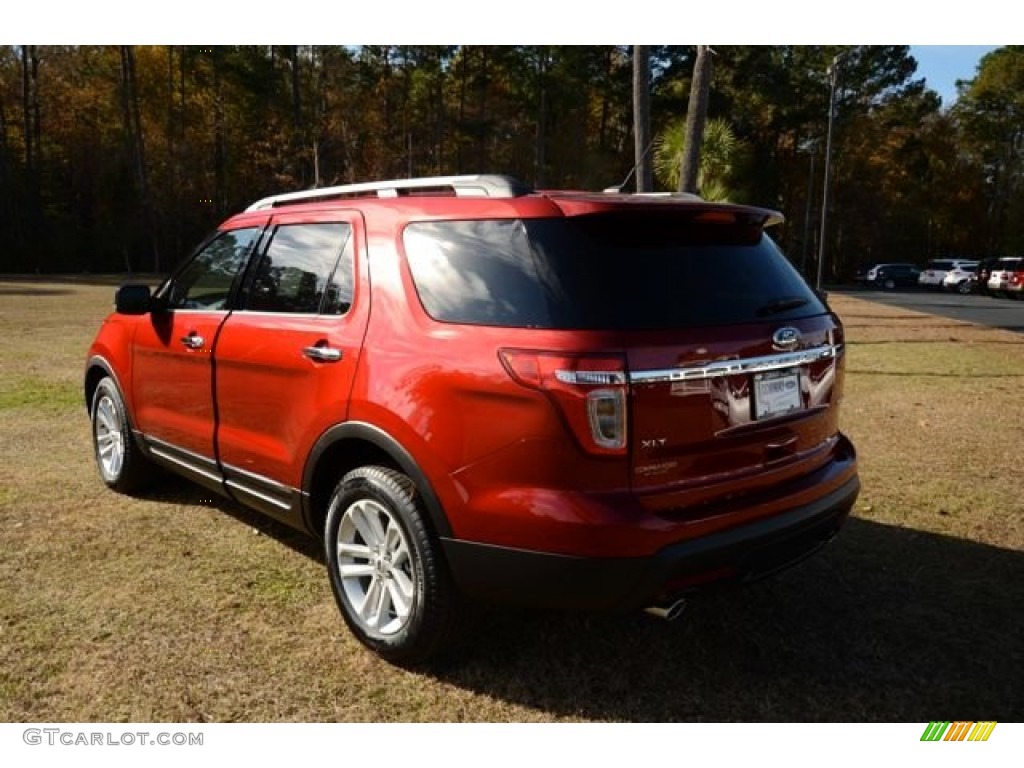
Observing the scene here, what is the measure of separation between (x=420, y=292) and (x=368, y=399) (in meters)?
0.44

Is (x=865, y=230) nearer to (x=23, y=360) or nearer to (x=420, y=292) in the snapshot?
(x=23, y=360)

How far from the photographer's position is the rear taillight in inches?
97.0

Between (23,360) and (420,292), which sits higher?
(420,292)

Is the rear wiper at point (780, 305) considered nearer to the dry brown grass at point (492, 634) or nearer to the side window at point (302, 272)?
the dry brown grass at point (492, 634)

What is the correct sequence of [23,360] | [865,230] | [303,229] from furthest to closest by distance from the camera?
[865,230], [23,360], [303,229]

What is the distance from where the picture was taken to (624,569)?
250 cm

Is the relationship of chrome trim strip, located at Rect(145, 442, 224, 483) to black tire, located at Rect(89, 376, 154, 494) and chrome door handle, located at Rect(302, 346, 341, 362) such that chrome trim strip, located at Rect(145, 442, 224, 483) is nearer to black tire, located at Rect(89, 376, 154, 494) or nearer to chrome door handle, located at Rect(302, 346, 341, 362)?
black tire, located at Rect(89, 376, 154, 494)

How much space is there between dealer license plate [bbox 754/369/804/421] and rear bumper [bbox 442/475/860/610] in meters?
0.37

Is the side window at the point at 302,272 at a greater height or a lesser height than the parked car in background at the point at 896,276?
greater

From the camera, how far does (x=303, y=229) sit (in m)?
3.65

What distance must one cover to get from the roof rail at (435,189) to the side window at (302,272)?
187 mm

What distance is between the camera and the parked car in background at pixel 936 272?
38625mm

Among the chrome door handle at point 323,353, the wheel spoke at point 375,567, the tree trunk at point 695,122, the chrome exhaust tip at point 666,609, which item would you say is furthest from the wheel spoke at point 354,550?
the tree trunk at point 695,122
